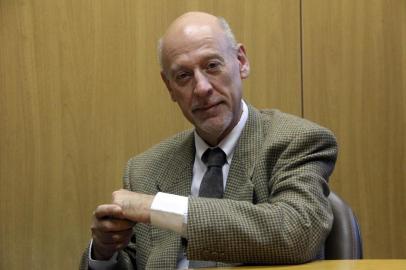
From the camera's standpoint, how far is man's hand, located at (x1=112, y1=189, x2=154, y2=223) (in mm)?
1402

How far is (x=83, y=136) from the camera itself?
2.62 metres

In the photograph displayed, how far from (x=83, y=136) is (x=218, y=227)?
1.42 meters

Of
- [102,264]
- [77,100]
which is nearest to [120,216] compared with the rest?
[102,264]

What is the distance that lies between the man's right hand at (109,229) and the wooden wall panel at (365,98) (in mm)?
1355

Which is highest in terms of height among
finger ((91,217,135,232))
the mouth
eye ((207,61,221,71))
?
eye ((207,61,221,71))

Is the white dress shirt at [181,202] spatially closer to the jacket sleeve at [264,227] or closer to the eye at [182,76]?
the jacket sleeve at [264,227]

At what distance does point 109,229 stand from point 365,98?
1592 mm

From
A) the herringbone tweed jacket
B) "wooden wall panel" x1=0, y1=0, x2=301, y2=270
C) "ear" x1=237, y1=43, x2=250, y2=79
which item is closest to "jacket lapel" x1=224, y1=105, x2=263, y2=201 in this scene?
the herringbone tweed jacket

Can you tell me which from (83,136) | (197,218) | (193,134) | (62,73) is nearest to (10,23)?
(62,73)

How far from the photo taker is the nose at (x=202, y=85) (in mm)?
1714

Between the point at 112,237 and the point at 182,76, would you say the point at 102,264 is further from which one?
the point at 182,76

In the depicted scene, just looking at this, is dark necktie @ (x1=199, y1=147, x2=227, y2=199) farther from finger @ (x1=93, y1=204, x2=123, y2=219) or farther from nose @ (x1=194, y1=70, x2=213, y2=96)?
finger @ (x1=93, y1=204, x2=123, y2=219)

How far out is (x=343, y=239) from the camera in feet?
4.99

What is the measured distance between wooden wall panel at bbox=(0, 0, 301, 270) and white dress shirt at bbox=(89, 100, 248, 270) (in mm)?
826
